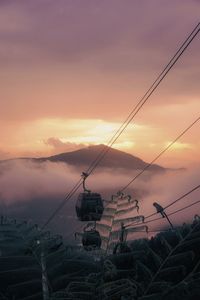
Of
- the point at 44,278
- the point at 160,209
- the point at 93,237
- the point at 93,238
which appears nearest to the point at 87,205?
the point at 160,209

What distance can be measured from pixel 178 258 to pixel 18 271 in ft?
3.71

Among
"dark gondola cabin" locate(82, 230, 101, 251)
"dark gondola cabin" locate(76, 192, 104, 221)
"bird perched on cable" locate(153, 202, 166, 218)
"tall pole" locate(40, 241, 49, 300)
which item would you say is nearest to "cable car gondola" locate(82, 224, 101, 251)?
"dark gondola cabin" locate(82, 230, 101, 251)

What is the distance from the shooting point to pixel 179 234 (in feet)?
12.4

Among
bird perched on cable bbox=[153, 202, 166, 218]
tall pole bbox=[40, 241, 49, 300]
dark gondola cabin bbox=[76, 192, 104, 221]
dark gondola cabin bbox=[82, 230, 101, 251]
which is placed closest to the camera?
tall pole bbox=[40, 241, 49, 300]

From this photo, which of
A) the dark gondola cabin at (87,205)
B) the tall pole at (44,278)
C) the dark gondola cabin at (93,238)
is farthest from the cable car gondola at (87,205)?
the tall pole at (44,278)

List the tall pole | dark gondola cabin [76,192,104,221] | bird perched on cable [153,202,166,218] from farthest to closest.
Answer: dark gondola cabin [76,192,104,221] < bird perched on cable [153,202,166,218] < the tall pole

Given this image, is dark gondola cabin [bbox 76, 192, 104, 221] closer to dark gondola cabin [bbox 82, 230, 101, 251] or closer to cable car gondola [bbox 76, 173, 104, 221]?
cable car gondola [bbox 76, 173, 104, 221]

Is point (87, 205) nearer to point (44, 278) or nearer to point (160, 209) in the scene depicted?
point (160, 209)

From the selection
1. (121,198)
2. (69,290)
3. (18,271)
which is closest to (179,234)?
(69,290)

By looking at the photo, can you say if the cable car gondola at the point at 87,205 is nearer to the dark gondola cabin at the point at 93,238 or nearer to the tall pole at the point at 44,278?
the dark gondola cabin at the point at 93,238

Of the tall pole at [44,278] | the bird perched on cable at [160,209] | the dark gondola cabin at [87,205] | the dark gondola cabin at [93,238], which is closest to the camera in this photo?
the tall pole at [44,278]

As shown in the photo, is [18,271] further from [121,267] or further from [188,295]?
[188,295]

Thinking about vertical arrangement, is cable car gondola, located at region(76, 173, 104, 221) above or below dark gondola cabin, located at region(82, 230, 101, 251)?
above

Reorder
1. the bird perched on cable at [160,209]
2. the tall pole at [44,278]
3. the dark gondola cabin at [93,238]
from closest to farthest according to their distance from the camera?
the tall pole at [44,278] < the dark gondola cabin at [93,238] < the bird perched on cable at [160,209]
